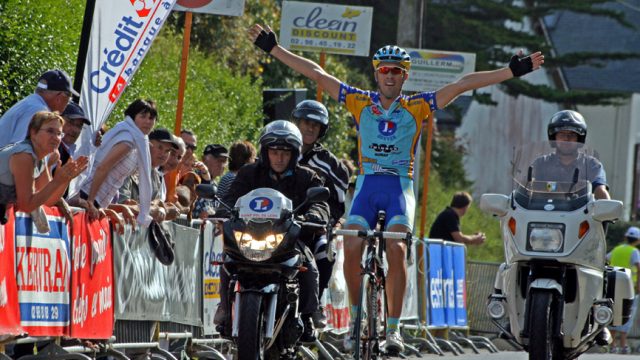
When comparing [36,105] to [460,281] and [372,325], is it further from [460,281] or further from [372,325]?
[460,281]

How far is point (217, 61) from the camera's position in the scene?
26.9 metres

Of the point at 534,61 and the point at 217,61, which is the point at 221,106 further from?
the point at 534,61

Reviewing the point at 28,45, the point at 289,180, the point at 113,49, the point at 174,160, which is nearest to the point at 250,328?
the point at 289,180

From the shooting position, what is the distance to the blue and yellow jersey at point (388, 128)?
36.3 ft

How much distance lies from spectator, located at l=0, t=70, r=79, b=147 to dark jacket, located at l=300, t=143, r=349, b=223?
210 cm

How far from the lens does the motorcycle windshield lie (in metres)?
10.5

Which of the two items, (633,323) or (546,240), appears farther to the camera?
(633,323)

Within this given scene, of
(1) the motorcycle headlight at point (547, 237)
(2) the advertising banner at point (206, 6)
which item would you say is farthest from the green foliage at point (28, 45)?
(1) the motorcycle headlight at point (547, 237)

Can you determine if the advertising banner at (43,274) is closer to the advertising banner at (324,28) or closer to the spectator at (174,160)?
the spectator at (174,160)

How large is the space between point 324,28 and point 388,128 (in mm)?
6704

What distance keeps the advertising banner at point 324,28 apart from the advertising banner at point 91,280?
682 centimetres

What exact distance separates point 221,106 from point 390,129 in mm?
10981

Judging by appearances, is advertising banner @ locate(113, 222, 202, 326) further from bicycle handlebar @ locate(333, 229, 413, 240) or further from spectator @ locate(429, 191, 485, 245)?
spectator @ locate(429, 191, 485, 245)

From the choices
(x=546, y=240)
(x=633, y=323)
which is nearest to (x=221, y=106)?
(x=633, y=323)
